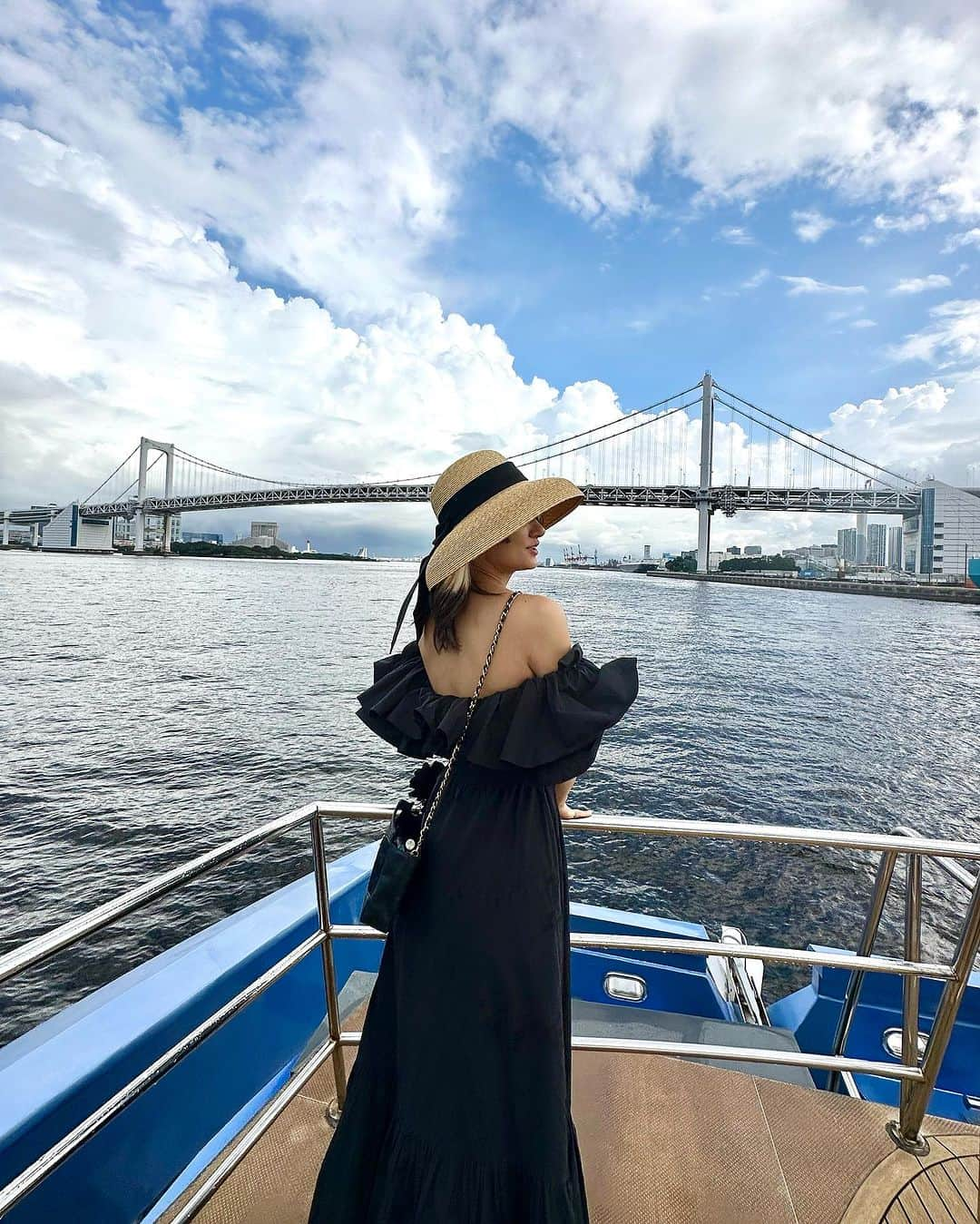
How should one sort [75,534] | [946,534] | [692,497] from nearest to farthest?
[692,497], [946,534], [75,534]

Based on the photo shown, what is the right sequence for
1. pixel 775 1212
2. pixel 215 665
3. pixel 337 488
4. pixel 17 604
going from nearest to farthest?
pixel 775 1212 → pixel 215 665 → pixel 17 604 → pixel 337 488

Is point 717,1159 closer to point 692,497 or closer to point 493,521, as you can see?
point 493,521

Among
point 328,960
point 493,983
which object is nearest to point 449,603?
point 493,983

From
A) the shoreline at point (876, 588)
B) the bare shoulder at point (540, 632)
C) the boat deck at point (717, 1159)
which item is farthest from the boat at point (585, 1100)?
the shoreline at point (876, 588)

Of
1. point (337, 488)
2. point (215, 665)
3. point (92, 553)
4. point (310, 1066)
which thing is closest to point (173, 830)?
point (310, 1066)

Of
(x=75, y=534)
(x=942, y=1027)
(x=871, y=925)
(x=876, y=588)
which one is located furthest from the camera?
(x=75, y=534)

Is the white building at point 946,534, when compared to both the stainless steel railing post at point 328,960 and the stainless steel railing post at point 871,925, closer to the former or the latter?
the stainless steel railing post at point 871,925

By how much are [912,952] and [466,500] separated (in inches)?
50.0

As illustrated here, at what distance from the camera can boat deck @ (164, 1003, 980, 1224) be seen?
1310 mm

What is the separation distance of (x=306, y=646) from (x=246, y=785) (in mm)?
10853

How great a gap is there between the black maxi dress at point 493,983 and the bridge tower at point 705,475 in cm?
4106

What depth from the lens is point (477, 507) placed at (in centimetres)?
107

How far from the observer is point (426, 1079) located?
104cm

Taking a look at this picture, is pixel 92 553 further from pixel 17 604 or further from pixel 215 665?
pixel 215 665
